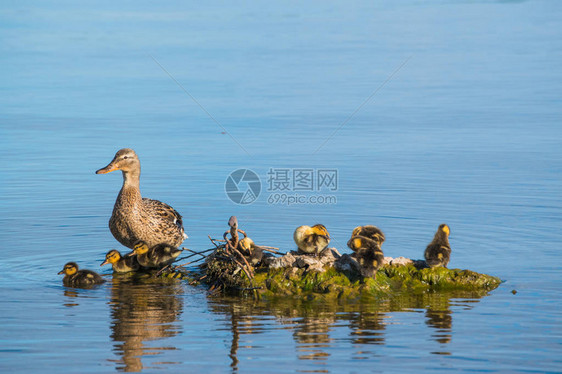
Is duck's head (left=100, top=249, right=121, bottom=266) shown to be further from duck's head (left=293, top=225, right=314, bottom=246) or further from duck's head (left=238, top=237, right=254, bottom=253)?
duck's head (left=293, top=225, right=314, bottom=246)

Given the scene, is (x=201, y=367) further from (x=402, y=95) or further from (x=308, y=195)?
(x=402, y=95)

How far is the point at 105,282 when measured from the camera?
848 centimetres

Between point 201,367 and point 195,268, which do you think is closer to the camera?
point 201,367

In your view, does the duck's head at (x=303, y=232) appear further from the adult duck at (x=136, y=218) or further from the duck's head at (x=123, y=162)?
the duck's head at (x=123, y=162)

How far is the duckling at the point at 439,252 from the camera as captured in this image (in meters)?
7.93

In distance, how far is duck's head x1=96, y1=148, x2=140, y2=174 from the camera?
382 inches

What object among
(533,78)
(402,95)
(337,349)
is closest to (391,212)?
(337,349)

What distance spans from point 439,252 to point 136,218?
3.18 m

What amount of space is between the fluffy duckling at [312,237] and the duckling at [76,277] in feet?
6.33

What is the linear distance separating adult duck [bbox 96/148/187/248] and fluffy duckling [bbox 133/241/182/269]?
9.6 inches

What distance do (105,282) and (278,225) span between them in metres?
2.52

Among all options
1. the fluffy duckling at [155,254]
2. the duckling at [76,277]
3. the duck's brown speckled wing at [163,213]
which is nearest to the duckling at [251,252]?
the fluffy duckling at [155,254]

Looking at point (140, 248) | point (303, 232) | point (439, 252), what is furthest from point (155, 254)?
point (439, 252)

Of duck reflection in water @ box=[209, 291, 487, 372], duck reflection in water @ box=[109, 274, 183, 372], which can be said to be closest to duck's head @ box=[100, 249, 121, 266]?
duck reflection in water @ box=[109, 274, 183, 372]
